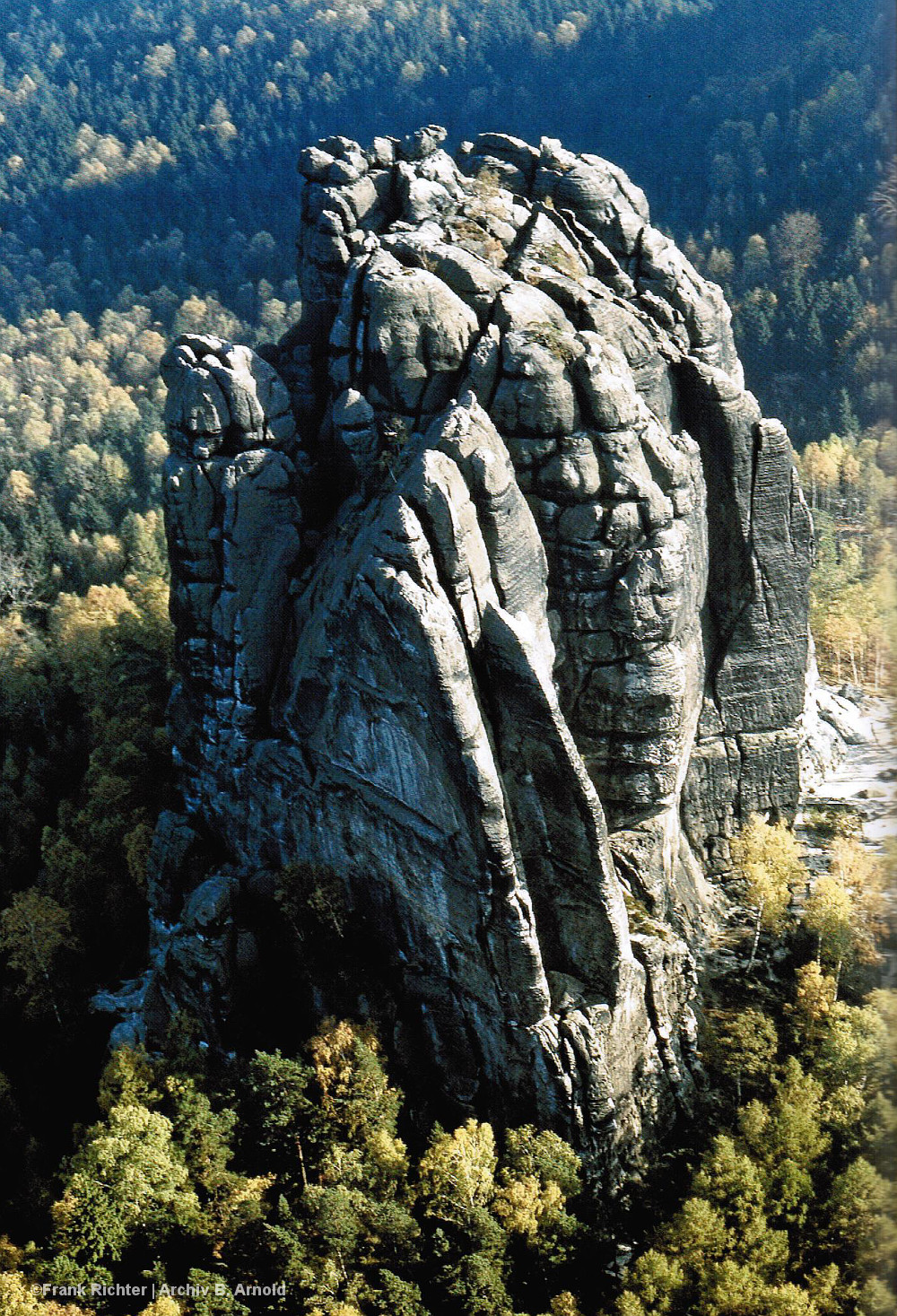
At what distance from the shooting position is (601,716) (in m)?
40.0

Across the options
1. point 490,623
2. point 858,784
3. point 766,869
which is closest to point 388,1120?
point 490,623

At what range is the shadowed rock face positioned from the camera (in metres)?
35.4

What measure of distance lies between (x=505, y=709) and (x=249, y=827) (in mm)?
14473

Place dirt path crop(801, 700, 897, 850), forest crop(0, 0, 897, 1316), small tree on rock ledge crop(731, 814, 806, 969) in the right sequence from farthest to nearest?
dirt path crop(801, 700, 897, 850), small tree on rock ledge crop(731, 814, 806, 969), forest crop(0, 0, 897, 1316)

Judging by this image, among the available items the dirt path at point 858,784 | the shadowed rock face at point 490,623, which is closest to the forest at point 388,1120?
the dirt path at point 858,784

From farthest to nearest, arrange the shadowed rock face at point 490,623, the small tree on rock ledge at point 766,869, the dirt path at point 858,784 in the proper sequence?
1. the dirt path at point 858,784
2. the small tree on rock ledge at point 766,869
3. the shadowed rock face at point 490,623

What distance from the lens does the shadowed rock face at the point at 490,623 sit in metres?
35.4

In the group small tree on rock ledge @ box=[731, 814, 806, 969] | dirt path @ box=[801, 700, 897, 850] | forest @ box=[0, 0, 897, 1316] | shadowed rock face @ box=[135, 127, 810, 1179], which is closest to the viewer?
forest @ box=[0, 0, 897, 1316]

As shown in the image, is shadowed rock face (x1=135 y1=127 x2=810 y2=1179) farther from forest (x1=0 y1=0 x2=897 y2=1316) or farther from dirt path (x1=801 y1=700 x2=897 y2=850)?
dirt path (x1=801 y1=700 x2=897 y2=850)

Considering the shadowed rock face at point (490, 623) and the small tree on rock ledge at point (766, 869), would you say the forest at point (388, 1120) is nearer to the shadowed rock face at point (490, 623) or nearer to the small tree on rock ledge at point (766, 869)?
the small tree on rock ledge at point (766, 869)

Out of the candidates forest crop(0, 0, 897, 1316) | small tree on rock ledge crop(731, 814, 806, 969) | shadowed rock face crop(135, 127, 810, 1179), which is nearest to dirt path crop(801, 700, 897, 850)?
forest crop(0, 0, 897, 1316)

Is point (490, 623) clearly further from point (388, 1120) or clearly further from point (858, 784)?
point (858, 784)

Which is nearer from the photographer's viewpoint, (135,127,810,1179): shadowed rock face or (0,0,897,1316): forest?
(0,0,897,1316): forest

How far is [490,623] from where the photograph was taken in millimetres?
34844
